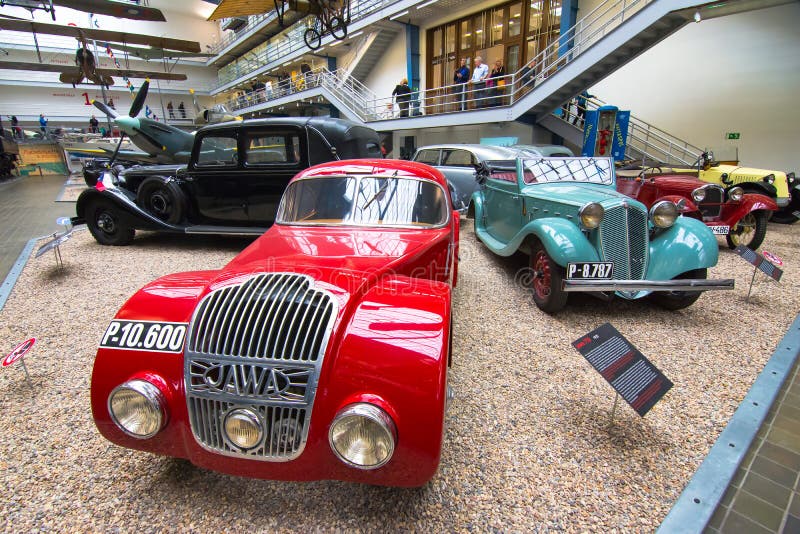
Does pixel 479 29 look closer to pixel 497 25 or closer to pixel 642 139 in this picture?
pixel 497 25

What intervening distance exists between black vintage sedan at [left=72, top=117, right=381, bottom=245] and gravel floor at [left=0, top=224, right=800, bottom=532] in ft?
7.58

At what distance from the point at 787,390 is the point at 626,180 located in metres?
4.75

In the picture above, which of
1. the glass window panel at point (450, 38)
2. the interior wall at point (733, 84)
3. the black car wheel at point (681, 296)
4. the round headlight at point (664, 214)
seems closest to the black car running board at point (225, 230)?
the round headlight at point (664, 214)

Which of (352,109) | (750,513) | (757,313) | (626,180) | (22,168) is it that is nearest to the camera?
(750,513)

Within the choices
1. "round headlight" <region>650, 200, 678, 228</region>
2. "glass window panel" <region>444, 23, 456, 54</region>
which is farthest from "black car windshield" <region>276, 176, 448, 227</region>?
"glass window panel" <region>444, 23, 456, 54</region>

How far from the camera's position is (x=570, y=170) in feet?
16.1

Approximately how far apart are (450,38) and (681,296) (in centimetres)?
1544

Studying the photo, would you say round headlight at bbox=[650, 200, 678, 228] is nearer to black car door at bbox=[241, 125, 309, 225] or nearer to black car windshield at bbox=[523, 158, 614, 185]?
black car windshield at bbox=[523, 158, 614, 185]

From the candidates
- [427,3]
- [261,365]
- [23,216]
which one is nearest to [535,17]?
[427,3]

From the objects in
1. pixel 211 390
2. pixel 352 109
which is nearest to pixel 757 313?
pixel 211 390

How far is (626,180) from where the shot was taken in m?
6.52

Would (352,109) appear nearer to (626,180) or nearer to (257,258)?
(626,180)

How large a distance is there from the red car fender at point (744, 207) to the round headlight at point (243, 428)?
7.41m

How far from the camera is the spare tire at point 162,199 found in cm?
602
